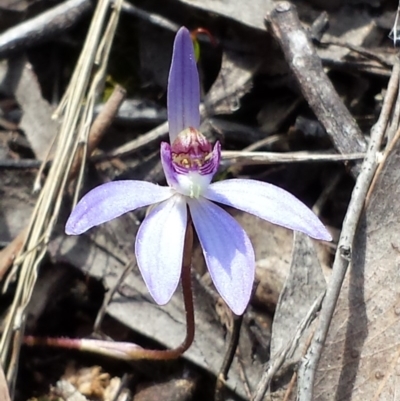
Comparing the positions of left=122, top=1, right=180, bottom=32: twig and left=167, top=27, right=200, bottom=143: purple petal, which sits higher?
left=122, top=1, right=180, bottom=32: twig

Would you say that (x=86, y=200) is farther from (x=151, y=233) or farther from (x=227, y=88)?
(x=227, y=88)

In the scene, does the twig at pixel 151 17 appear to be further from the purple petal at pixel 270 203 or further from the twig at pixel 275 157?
the purple petal at pixel 270 203

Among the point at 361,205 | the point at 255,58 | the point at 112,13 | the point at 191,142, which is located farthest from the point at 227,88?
the point at 361,205

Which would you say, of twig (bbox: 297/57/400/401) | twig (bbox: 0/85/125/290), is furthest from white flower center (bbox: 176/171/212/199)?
twig (bbox: 0/85/125/290)

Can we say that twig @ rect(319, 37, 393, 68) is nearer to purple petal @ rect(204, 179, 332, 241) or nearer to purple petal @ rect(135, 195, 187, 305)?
purple petal @ rect(204, 179, 332, 241)

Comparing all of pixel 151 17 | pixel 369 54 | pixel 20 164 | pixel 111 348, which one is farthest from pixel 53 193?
pixel 369 54

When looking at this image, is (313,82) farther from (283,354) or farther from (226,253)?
(283,354)

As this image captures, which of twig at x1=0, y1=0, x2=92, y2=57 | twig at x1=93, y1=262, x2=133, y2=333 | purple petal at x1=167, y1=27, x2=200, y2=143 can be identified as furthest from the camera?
twig at x1=0, y1=0, x2=92, y2=57
